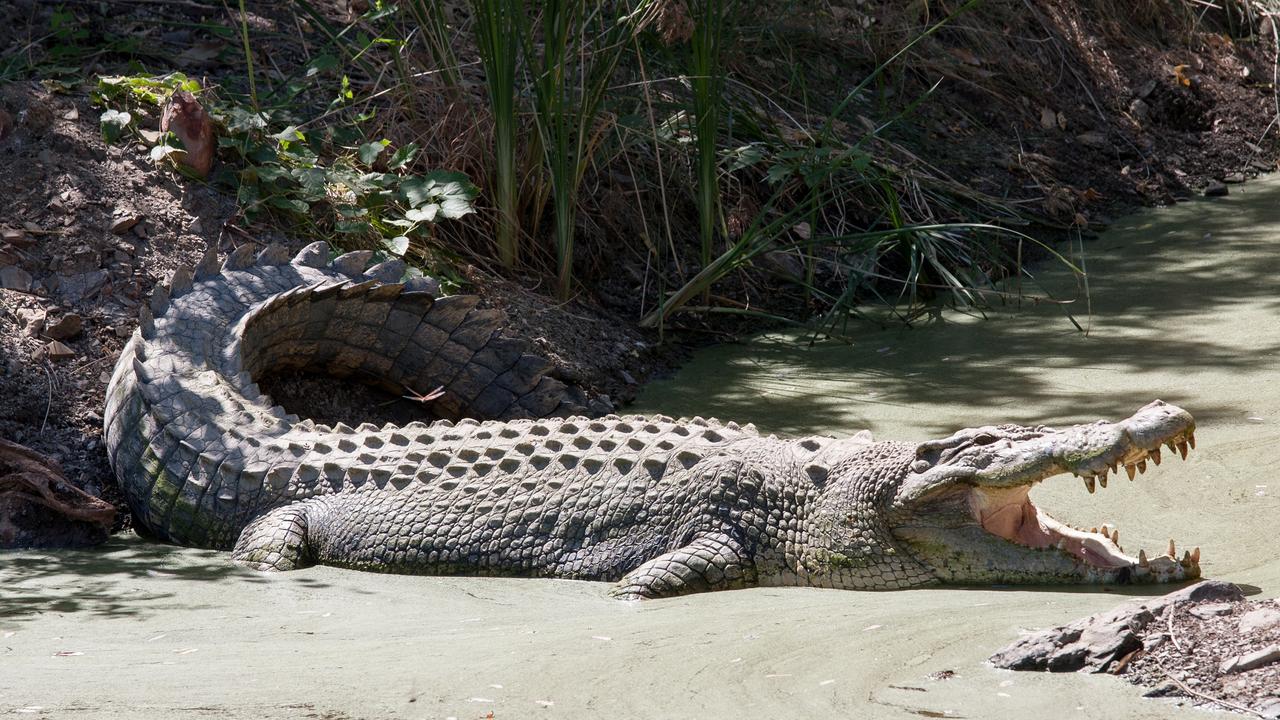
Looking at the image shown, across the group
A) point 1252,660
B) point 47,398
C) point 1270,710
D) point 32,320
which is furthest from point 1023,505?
point 32,320

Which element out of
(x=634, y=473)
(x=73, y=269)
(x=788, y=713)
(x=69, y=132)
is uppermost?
(x=69, y=132)

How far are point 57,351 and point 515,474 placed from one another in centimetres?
232

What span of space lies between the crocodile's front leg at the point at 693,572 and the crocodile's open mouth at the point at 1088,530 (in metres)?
0.74

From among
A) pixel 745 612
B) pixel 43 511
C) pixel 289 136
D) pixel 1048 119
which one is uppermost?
pixel 1048 119

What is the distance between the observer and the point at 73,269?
595 centimetres

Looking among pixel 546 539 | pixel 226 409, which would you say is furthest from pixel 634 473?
pixel 226 409

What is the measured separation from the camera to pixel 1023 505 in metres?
3.99

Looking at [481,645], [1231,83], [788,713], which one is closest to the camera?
[788,713]

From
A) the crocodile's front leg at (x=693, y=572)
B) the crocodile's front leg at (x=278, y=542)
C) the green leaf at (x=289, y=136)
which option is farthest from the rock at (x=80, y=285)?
the crocodile's front leg at (x=693, y=572)

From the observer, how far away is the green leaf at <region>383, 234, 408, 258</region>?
6387 mm

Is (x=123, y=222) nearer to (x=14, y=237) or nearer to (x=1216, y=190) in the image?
(x=14, y=237)

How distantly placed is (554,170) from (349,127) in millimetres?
1338

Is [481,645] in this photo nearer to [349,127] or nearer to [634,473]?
[634,473]

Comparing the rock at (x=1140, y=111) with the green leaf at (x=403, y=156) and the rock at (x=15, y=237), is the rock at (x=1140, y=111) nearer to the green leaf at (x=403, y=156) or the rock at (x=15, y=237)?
the green leaf at (x=403, y=156)
